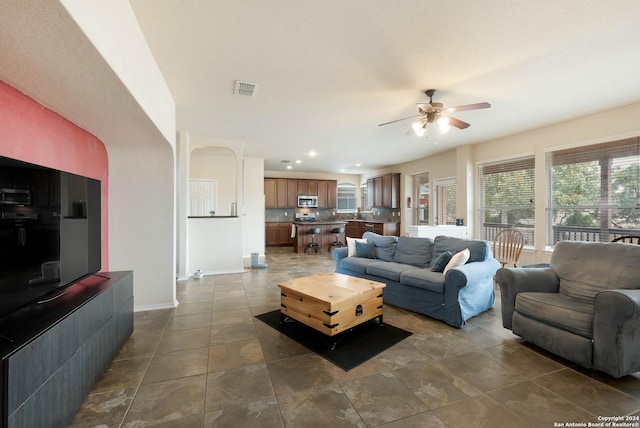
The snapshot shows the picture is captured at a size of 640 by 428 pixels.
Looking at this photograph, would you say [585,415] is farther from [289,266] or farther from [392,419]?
[289,266]

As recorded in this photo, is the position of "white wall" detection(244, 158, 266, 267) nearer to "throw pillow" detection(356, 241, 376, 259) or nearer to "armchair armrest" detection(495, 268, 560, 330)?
"throw pillow" detection(356, 241, 376, 259)

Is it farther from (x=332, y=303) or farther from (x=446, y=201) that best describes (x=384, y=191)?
(x=332, y=303)

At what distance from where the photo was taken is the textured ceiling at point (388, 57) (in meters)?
1.91

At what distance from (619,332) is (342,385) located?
1947mm

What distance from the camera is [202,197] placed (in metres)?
6.39

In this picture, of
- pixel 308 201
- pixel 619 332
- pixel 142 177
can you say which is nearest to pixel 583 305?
pixel 619 332

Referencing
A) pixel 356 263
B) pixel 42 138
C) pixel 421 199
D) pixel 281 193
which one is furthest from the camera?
pixel 281 193

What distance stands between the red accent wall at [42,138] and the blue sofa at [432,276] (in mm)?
3457

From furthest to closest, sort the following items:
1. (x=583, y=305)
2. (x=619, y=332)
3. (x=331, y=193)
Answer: (x=331, y=193)
(x=583, y=305)
(x=619, y=332)

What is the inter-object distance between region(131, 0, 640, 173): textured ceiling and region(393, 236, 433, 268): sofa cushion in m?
1.86

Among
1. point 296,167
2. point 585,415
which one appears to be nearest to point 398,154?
point 296,167

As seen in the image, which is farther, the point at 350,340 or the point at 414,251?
the point at 414,251

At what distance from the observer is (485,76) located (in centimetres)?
283

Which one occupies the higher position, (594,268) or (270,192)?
(270,192)
